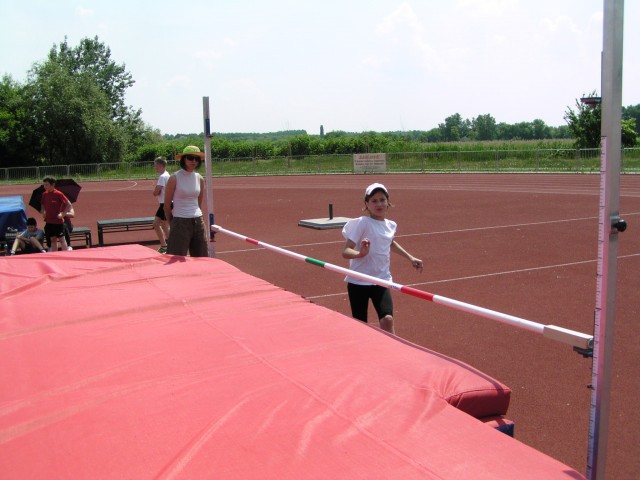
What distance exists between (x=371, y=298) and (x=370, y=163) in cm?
A: 3704

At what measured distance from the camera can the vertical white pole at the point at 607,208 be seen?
2.52m

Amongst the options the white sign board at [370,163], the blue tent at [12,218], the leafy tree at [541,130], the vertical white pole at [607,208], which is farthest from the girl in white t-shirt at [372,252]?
the leafy tree at [541,130]

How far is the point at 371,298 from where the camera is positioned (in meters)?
5.03

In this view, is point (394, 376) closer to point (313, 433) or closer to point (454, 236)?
point (313, 433)

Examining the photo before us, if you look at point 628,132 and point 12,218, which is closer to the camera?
point 12,218

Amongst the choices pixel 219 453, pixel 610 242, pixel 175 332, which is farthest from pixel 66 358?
pixel 610 242

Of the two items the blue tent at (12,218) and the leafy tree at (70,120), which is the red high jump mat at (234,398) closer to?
the blue tent at (12,218)

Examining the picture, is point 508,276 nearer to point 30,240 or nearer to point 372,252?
point 372,252

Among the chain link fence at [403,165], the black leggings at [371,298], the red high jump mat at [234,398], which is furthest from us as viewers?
the chain link fence at [403,165]

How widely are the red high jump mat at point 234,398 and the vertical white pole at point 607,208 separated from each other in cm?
47

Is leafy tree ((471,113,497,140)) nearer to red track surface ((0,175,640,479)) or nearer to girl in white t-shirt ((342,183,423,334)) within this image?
red track surface ((0,175,640,479))

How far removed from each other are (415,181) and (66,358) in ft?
102

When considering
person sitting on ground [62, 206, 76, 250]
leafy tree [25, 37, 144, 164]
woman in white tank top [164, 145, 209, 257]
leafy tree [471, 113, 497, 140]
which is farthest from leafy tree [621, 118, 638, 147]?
leafy tree [471, 113, 497, 140]

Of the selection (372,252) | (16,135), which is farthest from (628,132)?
(16,135)
